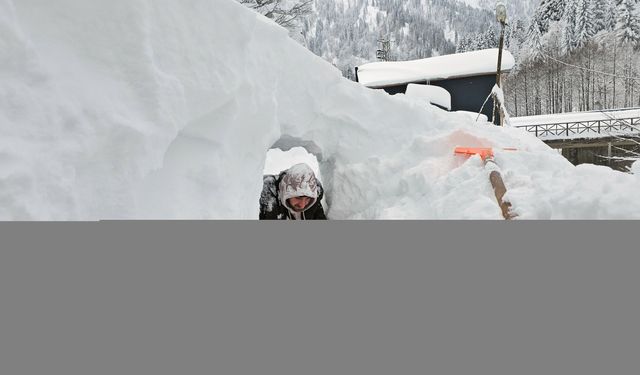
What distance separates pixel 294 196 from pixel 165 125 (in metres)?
3.15

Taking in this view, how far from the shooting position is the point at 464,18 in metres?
71.4

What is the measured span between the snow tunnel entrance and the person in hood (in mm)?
209

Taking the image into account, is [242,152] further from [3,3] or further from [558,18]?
[558,18]

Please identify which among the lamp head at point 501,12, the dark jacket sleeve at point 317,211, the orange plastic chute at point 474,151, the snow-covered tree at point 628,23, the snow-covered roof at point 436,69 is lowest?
the dark jacket sleeve at point 317,211

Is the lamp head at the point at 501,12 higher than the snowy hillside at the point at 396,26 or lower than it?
lower

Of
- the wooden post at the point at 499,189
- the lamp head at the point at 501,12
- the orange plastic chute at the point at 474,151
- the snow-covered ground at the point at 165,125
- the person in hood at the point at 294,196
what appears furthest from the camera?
the lamp head at the point at 501,12

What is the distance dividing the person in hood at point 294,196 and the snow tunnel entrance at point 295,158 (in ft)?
0.69

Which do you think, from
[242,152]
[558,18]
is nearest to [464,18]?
[558,18]

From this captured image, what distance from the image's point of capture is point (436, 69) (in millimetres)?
13945

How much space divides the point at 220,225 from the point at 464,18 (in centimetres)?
8131

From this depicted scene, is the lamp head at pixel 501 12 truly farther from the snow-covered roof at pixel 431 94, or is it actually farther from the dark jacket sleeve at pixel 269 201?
the dark jacket sleeve at pixel 269 201

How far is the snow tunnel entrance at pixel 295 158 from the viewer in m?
5.82

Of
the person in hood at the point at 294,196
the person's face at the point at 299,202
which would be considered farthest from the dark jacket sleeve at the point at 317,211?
the person's face at the point at 299,202

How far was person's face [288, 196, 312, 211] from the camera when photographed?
559 cm
